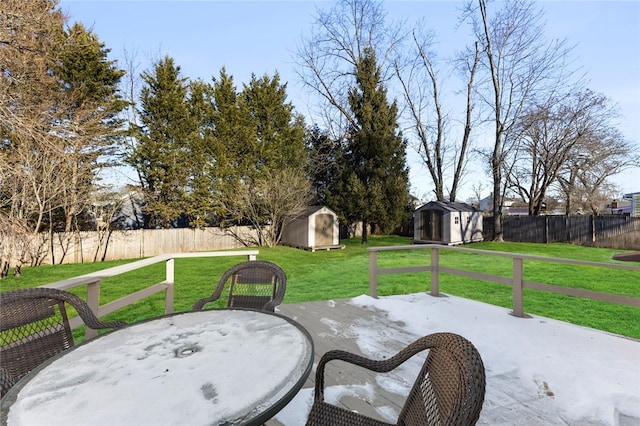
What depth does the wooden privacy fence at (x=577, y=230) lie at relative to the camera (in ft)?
39.3

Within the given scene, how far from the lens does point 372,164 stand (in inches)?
598

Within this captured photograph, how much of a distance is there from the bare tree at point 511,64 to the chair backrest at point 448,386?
15.9 metres

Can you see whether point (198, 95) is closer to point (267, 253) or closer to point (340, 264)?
point (267, 253)

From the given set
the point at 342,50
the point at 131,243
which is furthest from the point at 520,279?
the point at 342,50

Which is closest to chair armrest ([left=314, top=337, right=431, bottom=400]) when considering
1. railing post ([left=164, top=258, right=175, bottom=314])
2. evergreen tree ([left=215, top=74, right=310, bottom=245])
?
railing post ([left=164, top=258, right=175, bottom=314])

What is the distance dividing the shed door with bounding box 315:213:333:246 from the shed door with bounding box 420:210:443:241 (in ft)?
15.4

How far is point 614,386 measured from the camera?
212 cm

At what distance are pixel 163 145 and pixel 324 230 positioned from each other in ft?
24.4

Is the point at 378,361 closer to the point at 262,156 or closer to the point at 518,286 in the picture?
the point at 518,286

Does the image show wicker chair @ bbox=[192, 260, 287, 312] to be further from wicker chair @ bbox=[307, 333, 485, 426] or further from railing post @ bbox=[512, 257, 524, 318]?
railing post @ bbox=[512, 257, 524, 318]

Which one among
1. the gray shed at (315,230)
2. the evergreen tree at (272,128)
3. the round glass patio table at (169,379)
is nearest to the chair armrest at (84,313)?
the round glass patio table at (169,379)

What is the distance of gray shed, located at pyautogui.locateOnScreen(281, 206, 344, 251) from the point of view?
12.8 meters

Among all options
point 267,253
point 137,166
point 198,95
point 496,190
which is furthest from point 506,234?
point 137,166

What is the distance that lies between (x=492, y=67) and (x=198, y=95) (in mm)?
14015
